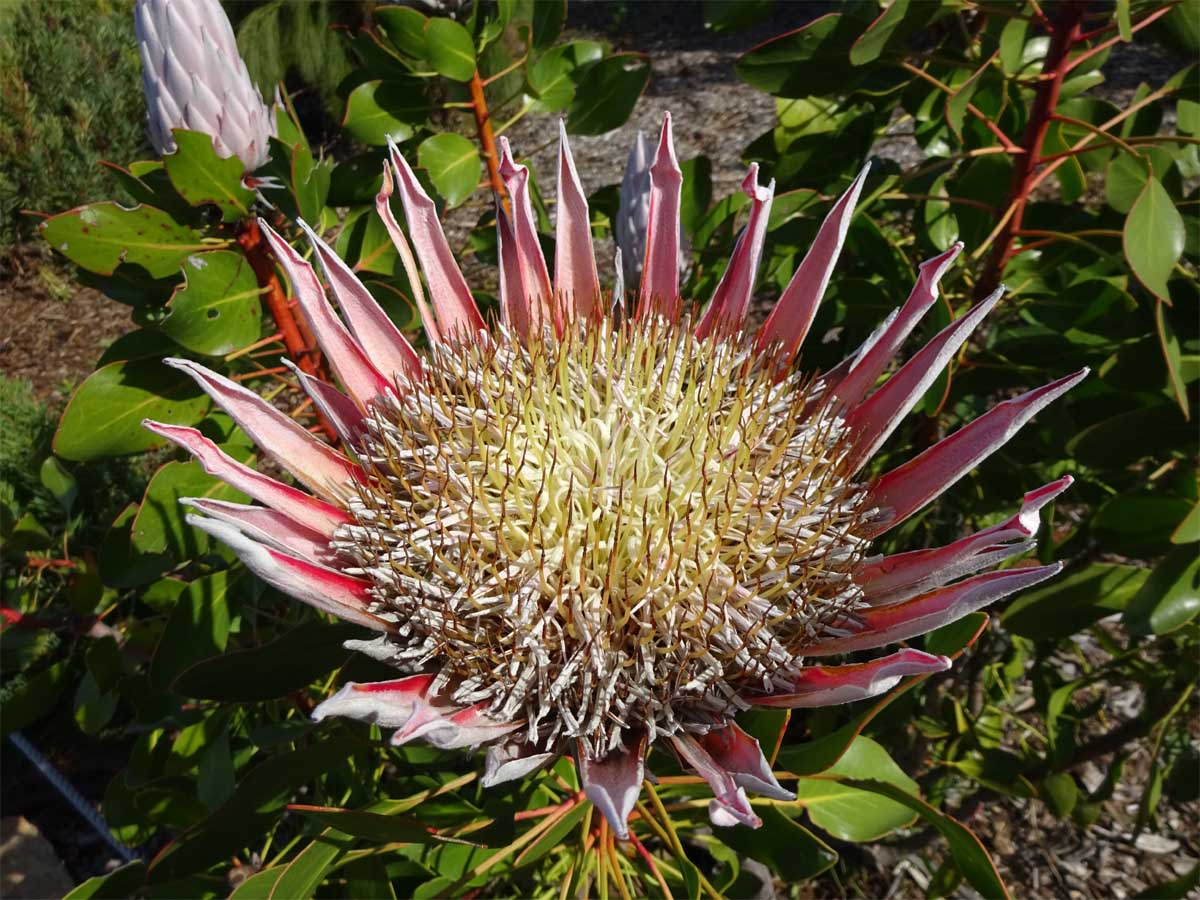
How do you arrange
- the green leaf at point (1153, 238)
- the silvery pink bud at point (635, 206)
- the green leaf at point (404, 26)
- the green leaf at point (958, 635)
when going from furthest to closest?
the silvery pink bud at point (635, 206)
the green leaf at point (404, 26)
the green leaf at point (1153, 238)
the green leaf at point (958, 635)

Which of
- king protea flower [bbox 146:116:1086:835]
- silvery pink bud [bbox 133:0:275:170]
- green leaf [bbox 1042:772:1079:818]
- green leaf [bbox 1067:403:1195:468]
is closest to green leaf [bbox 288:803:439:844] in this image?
king protea flower [bbox 146:116:1086:835]

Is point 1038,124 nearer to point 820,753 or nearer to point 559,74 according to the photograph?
point 559,74

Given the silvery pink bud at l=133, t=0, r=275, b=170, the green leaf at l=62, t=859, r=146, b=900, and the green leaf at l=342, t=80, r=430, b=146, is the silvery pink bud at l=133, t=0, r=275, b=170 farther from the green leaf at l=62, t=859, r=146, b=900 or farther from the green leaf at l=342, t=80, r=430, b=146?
the green leaf at l=62, t=859, r=146, b=900

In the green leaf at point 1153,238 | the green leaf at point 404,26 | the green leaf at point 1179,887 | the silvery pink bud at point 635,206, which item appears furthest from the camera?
the silvery pink bud at point 635,206

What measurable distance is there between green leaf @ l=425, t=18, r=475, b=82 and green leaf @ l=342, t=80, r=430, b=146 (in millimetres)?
149

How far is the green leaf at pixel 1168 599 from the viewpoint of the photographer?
1.26 metres

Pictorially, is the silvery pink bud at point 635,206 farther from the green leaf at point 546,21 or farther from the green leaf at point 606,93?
the green leaf at point 546,21

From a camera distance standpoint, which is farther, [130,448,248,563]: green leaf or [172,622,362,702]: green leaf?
[130,448,248,563]: green leaf

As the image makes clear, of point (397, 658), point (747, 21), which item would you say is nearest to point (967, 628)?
point (397, 658)

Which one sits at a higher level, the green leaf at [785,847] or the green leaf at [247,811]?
the green leaf at [247,811]

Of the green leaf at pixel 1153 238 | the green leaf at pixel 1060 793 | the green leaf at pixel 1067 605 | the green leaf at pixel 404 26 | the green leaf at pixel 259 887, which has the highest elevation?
the green leaf at pixel 404 26

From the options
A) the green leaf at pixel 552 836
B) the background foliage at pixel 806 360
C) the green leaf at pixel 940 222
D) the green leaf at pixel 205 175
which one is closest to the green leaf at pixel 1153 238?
the background foliage at pixel 806 360

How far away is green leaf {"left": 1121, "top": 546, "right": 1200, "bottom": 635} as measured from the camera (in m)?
1.26

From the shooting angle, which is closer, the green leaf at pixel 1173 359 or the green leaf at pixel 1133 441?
the green leaf at pixel 1173 359
